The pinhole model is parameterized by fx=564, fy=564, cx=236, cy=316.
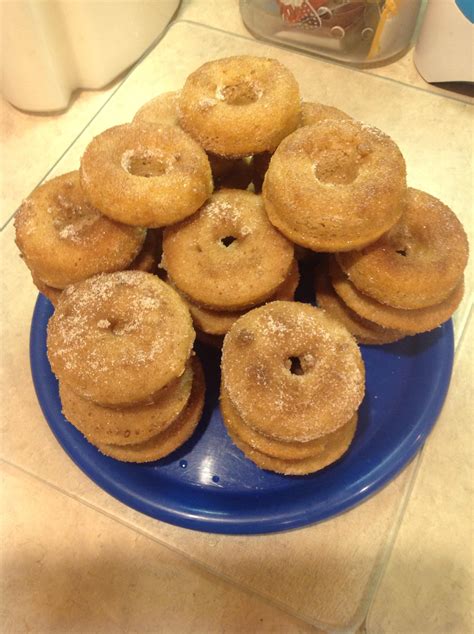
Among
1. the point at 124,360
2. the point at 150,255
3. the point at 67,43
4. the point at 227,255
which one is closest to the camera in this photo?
the point at 124,360

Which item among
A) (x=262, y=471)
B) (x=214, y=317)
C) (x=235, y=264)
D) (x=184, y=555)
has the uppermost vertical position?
(x=235, y=264)

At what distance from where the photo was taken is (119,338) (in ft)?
2.75

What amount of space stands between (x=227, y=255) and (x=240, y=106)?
0.25 metres

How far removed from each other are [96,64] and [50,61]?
0.52ft

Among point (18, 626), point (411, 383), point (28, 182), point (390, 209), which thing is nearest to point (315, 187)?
point (390, 209)

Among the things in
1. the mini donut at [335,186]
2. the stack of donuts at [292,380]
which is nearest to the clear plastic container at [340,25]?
the mini donut at [335,186]

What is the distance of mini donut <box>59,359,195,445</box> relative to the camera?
0.91 meters

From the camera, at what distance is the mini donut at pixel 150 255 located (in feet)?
3.30

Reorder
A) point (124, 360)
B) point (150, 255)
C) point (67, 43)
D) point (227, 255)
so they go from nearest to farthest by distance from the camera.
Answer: point (124, 360) < point (227, 255) < point (150, 255) < point (67, 43)

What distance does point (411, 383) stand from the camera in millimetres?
1076

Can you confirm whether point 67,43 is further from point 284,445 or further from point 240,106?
point 284,445

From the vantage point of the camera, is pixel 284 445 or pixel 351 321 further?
pixel 351 321

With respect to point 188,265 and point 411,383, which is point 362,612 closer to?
point 411,383

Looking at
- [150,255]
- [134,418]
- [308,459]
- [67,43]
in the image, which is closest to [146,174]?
[150,255]
